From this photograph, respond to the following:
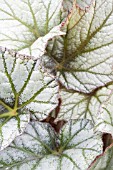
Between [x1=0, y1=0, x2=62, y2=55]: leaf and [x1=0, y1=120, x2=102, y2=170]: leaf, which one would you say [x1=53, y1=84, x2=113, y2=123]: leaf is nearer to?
[x1=0, y1=120, x2=102, y2=170]: leaf

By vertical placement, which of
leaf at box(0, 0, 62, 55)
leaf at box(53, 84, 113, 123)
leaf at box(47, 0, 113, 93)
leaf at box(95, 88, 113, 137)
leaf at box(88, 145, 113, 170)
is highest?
leaf at box(0, 0, 62, 55)

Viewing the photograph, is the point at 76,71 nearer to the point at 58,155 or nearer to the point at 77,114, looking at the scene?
the point at 77,114

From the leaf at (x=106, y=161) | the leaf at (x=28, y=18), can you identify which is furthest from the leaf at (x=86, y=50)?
the leaf at (x=106, y=161)

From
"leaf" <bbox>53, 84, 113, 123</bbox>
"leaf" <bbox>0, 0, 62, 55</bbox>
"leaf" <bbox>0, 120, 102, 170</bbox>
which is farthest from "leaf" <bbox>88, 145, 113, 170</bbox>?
"leaf" <bbox>0, 0, 62, 55</bbox>

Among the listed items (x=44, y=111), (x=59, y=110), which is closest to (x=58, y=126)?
Result: (x=59, y=110)

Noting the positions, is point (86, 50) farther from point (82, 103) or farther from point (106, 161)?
point (106, 161)

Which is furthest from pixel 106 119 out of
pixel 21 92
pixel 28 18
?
pixel 28 18
